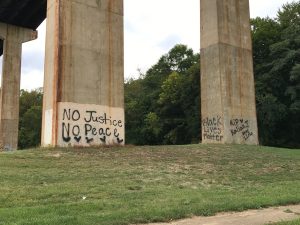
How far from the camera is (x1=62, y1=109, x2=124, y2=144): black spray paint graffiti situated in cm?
1830

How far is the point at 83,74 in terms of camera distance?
19000mm

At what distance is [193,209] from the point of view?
28.5ft

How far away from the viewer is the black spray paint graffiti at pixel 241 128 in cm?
2484

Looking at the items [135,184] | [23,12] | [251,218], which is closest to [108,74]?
[135,184]

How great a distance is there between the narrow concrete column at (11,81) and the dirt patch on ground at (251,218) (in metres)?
28.9

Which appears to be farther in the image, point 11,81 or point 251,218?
point 11,81

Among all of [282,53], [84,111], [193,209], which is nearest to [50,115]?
[84,111]

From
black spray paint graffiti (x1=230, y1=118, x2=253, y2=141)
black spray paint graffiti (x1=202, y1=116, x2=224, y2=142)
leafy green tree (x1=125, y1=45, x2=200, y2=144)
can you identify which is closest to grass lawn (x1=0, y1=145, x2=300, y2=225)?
black spray paint graffiti (x1=202, y1=116, x2=224, y2=142)

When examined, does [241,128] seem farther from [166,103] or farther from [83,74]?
[166,103]

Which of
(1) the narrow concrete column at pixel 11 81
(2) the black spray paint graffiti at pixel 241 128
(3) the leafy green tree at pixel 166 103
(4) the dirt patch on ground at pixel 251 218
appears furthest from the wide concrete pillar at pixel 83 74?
(3) the leafy green tree at pixel 166 103

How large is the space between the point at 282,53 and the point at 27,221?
33129mm

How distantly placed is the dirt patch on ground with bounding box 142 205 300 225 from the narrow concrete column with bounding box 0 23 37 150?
28.9 m

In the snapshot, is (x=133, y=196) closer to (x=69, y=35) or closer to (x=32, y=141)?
(x=69, y=35)

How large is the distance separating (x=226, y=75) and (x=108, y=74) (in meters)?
8.08
